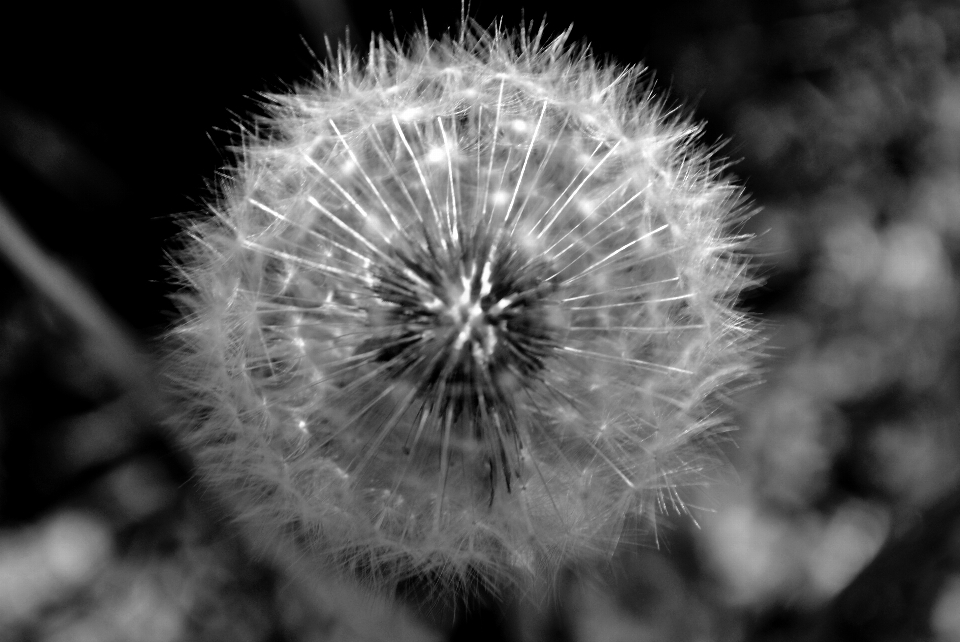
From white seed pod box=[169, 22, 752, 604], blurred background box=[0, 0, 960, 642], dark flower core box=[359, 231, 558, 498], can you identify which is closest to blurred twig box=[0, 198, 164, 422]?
blurred background box=[0, 0, 960, 642]

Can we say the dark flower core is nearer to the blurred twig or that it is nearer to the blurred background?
the blurred twig

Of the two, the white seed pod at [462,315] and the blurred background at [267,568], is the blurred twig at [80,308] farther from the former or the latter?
the white seed pod at [462,315]

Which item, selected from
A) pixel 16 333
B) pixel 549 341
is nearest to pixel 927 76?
pixel 549 341

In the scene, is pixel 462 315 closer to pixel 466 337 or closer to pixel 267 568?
pixel 466 337

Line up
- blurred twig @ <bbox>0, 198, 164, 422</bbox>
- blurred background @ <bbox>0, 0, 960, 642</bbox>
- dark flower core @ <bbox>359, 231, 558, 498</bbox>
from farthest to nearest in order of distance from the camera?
1. blurred background @ <bbox>0, 0, 960, 642</bbox>
2. blurred twig @ <bbox>0, 198, 164, 422</bbox>
3. dark flower core @ <bbox>359, 231, 558, 498</bbox>

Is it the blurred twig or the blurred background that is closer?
the blurred twig

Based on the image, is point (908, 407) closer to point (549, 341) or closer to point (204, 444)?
point (549, 341)

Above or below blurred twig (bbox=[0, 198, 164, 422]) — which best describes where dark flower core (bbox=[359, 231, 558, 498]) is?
above
